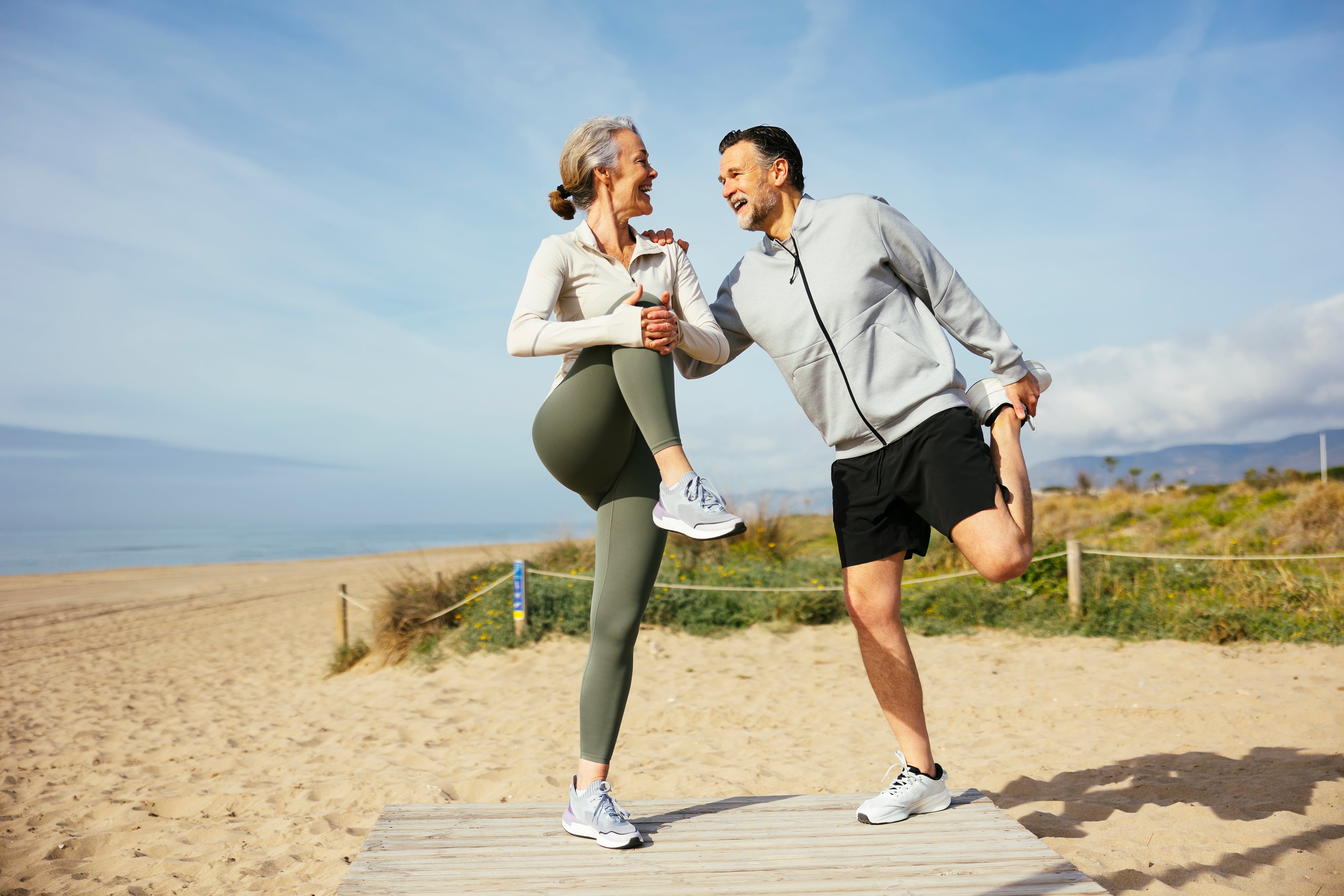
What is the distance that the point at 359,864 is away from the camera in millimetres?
2100

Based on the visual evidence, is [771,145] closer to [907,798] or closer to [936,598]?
[907,798]

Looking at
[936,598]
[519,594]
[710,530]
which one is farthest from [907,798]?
[936,598]


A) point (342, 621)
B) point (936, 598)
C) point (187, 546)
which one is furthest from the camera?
point (187, 546)

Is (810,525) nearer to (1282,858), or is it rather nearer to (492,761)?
(492,761)

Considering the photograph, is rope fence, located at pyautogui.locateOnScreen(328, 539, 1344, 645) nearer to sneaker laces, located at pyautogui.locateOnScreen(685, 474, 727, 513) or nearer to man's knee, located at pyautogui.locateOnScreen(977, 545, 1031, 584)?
man's knee, located at pyautogui.locateOnScreen(977, 545, 1031, 584)

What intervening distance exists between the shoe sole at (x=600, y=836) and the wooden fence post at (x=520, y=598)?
→ 5.65m

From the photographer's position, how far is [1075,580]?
812cm

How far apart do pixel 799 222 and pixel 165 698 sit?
788 cm

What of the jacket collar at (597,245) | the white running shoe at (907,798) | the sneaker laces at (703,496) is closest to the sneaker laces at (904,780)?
the white running shoe at (907,798)

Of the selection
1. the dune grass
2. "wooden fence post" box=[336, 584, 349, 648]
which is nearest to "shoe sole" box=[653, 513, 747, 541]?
the dune grass

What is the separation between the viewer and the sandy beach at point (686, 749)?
3201mm

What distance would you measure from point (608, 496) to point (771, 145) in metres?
1.24

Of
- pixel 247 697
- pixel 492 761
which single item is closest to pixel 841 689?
pixel 492 761

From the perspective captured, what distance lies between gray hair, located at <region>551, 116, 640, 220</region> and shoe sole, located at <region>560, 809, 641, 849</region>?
70.3 inches
